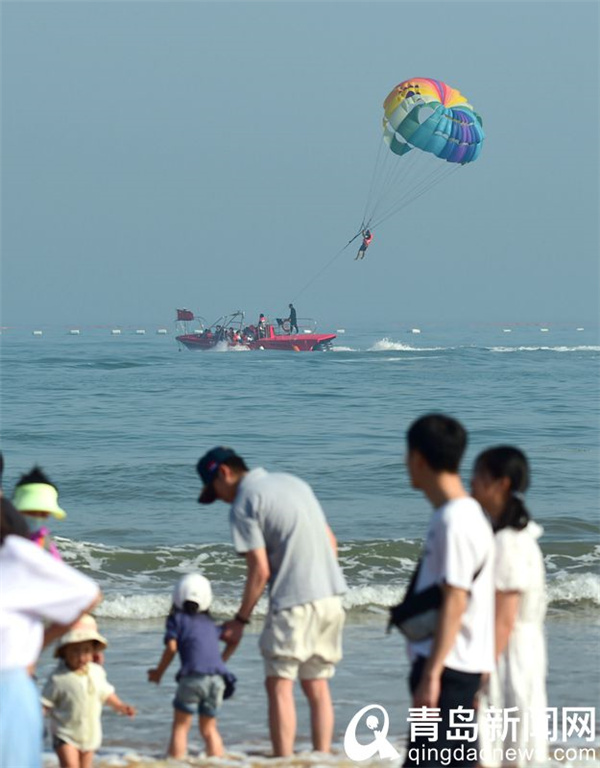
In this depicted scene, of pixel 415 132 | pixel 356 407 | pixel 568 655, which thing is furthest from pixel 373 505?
pixel 356 407

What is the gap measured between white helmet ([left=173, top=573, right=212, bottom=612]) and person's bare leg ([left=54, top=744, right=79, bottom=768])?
70cm

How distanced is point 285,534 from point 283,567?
15cm

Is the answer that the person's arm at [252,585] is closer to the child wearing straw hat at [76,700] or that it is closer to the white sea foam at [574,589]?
the child wearing straw hat at [76,700]

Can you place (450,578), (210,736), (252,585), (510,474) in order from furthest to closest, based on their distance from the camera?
(210,736), (252,585), (510,474), (450,578)

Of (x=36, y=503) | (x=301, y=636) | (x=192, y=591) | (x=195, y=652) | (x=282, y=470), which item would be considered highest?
(x=36, y=503)

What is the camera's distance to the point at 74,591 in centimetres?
308

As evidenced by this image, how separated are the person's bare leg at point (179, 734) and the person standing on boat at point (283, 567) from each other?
41cm

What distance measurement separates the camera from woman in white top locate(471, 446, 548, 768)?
154 inches

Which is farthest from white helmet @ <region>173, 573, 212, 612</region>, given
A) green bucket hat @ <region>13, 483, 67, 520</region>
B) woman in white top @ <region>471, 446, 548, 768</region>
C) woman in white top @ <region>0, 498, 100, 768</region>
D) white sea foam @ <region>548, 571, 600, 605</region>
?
white sea foam @ <region>548, 571, 600, 605</region>

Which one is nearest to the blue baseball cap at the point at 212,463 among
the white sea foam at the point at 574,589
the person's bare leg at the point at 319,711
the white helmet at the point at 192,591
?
the white helmet at the point at 192,591

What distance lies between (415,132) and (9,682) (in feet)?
86.0

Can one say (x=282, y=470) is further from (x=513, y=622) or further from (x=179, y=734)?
(x=513, y=622)

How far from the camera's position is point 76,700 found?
5.12 meters

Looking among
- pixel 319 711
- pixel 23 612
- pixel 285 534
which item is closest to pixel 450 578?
pixel 23 612
